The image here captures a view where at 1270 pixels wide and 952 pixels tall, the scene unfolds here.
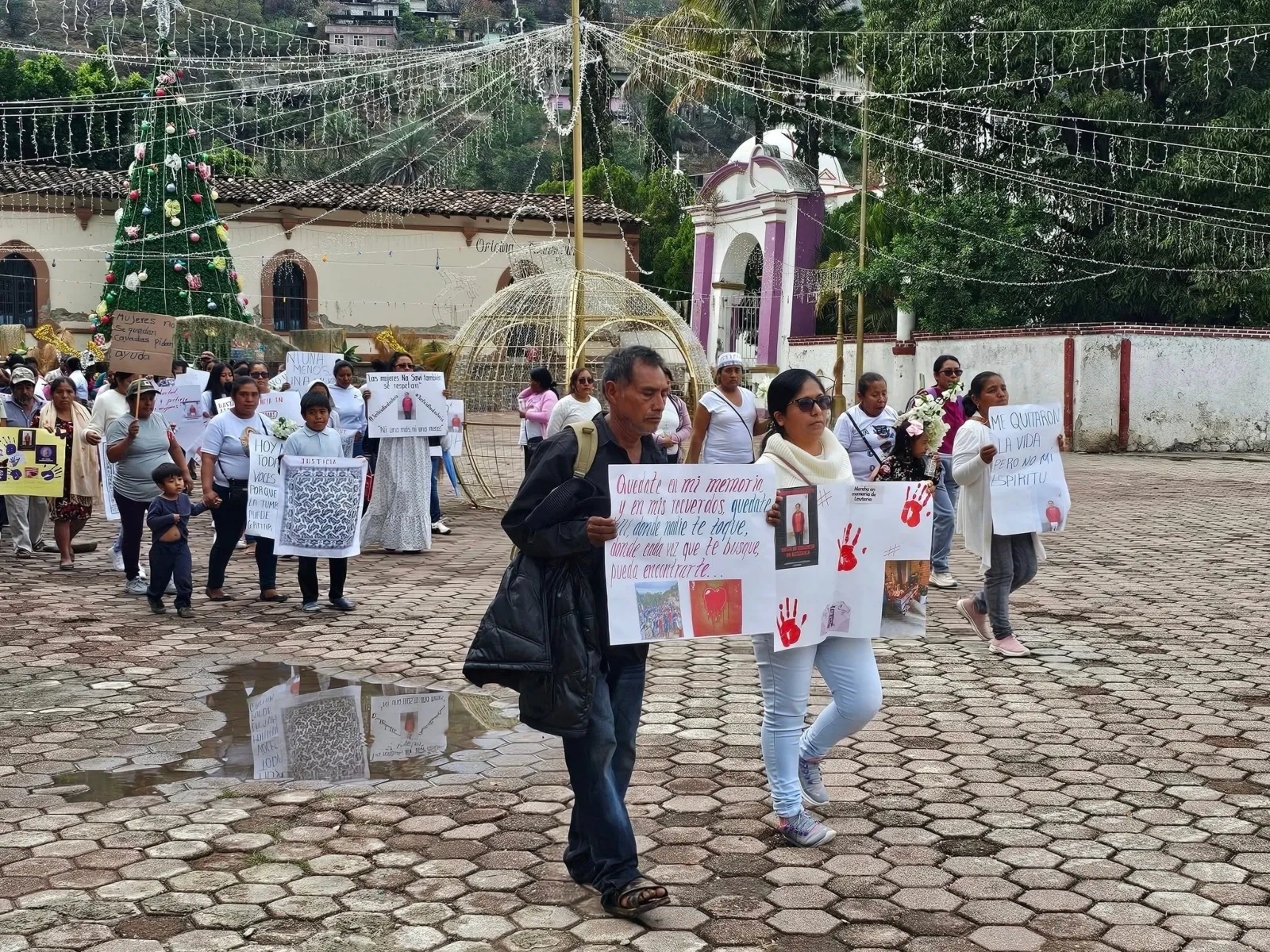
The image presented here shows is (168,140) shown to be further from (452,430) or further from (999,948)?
(999,948)

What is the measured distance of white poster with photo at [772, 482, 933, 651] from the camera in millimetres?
4535

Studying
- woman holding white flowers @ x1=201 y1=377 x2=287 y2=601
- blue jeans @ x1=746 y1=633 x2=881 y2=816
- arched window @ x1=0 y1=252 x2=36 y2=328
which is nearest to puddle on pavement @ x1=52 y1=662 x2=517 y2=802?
blue jeans @ x1=746 y1=633 x2=881 y2=816

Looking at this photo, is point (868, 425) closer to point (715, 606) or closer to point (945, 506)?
point (945, 506)

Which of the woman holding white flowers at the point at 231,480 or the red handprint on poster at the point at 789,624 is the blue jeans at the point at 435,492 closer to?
the woman holding white flowers at the point at 231,480

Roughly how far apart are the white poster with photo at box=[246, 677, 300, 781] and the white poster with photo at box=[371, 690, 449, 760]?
1.32 feet

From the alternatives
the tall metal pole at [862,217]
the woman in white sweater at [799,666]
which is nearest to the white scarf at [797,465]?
the woman in white sweater at [799,666]

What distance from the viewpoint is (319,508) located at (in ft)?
30.2

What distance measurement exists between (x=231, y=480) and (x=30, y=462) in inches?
106

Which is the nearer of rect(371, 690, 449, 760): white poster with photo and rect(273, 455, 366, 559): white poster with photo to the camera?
rect(371, 690, 449, 760): white poster with photo

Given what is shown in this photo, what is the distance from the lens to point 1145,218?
26094 millimetres

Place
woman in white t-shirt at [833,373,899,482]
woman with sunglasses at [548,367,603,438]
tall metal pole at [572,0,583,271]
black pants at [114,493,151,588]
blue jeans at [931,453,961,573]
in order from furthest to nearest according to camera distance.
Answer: tall metal pole at [572,0,583,271], woman with sunglasses at [548,367,603,438], blue jeans at [931,453,961,573], black pants at [114,493,151,588], woman in white t-shirt at [833,373,899,482]

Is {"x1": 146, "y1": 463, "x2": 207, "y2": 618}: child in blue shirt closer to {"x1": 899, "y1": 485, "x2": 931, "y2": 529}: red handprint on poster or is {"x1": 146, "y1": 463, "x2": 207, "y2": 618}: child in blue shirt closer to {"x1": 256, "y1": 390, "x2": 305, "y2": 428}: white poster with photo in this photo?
{"x1": 256, "y1": 390, "x2": 305, "y2": 428}: white poster with photo

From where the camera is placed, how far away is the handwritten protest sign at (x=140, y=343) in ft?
38.5

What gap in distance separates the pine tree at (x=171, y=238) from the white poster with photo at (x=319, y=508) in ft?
69.5
